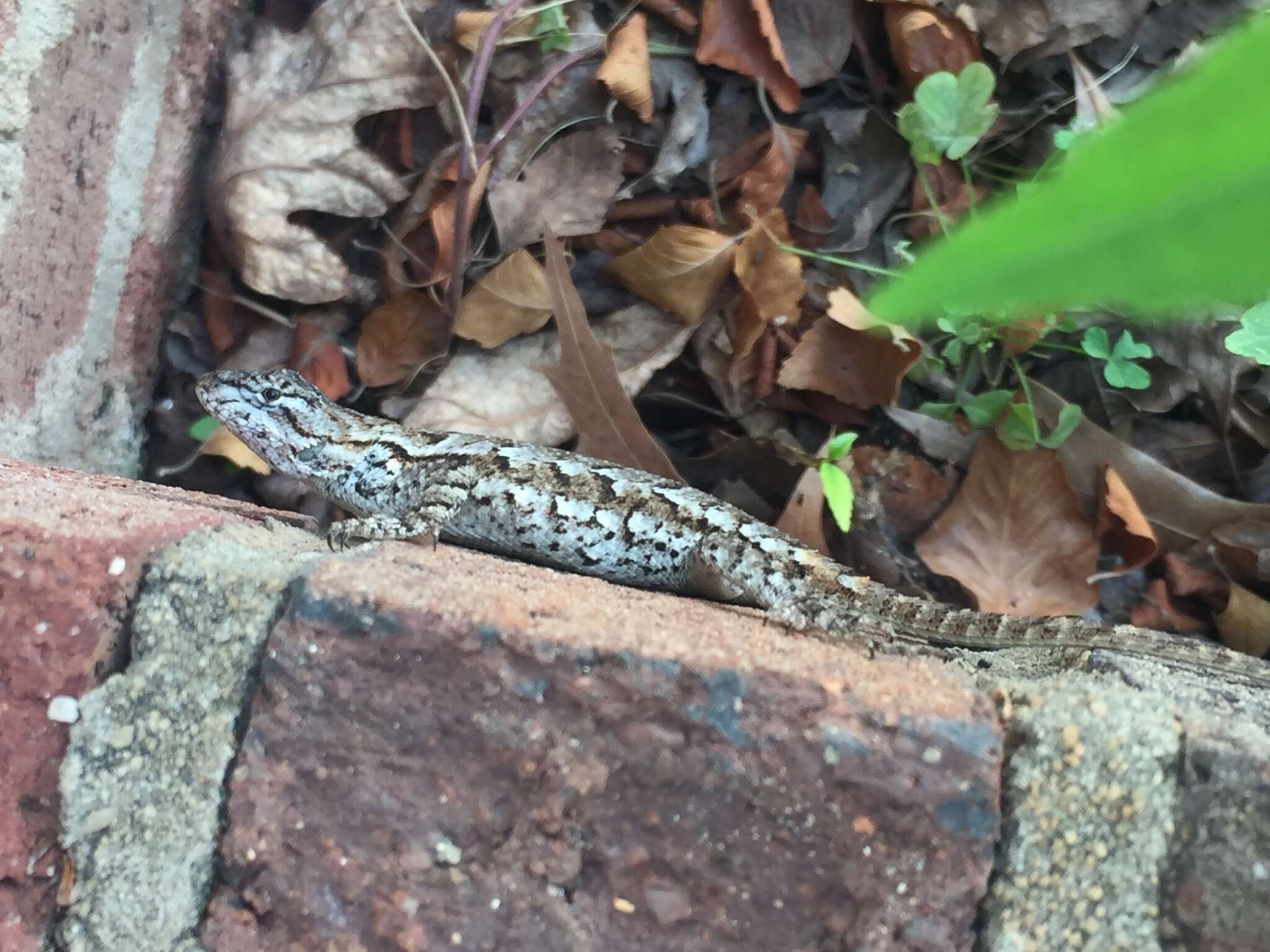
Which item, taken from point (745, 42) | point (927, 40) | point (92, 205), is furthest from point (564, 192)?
point (92, 205)

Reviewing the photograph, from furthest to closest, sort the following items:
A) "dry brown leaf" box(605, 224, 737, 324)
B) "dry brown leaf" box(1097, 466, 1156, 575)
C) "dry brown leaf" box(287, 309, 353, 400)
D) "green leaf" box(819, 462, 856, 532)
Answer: "dry brown leaf" box(287, 309, 353, 400), "dry brown leaf" box(605, 224, 737, 324), "dry brown leaf" box(1097, 466, 1156, 575), "green leaf" box(819, 462, 856, 532)

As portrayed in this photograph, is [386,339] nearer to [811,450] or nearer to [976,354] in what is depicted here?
[811,450]

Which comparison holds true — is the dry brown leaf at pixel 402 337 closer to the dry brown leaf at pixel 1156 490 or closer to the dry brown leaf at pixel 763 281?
the dry brown leaf at pixel 763 281

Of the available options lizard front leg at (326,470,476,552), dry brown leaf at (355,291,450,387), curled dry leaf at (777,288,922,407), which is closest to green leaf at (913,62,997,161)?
curled dry leaf at (777,288,922,407)

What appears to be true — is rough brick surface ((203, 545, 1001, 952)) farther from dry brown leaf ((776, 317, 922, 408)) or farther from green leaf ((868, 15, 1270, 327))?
dry brown leaf ((776, 317, 922, 408))

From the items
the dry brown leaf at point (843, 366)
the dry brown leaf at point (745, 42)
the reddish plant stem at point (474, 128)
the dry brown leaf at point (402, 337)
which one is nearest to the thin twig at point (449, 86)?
the reddish plant stem at point (474, 128)
